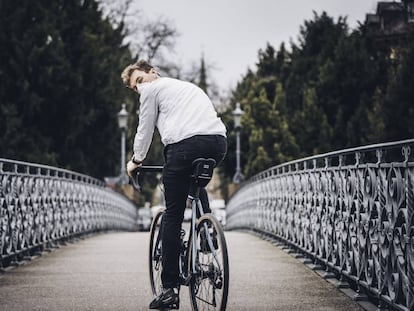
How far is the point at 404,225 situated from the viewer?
547 cm

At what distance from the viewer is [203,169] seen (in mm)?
Result: 5602

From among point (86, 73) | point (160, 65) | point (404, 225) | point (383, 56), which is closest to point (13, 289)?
point (404, 225)

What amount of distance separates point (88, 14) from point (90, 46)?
126 cm

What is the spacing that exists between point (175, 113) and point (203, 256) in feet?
3.20

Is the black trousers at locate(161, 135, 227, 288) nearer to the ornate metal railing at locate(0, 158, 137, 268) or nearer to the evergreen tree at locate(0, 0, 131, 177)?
the ornate metal railing at locate(0, 158, 137, 268)

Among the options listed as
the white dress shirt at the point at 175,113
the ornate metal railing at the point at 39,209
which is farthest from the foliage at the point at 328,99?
the white dress shirt at the point at 175,113

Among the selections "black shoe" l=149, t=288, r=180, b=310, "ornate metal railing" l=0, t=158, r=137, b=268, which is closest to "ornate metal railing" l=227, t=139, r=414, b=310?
"black shoe" l=149, t=288, r=180, b=310

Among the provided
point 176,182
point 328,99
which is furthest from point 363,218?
point 328,99

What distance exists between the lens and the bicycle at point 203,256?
5152mm

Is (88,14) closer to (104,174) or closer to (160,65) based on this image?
(104,174)

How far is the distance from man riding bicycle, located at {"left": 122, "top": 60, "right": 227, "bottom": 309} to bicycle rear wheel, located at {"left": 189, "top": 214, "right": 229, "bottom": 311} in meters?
0.19

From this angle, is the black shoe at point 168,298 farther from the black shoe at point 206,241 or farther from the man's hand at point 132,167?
the man's hand at point 132,167

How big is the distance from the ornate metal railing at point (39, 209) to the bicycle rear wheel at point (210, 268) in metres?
3.83

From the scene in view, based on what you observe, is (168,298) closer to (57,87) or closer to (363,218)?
(363,218)
